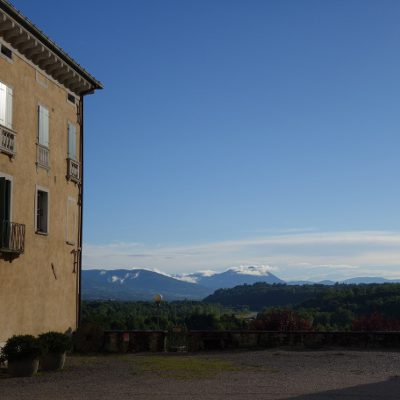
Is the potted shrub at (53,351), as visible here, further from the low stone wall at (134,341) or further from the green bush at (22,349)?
the low stone wall at (134,341)

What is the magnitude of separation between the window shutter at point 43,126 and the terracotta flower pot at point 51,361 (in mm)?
7478

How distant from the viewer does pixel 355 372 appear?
17.7 metres

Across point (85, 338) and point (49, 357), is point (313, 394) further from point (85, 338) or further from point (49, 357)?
point (85, 338)

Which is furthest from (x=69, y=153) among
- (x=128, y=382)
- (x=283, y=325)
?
(x=283, y=325)

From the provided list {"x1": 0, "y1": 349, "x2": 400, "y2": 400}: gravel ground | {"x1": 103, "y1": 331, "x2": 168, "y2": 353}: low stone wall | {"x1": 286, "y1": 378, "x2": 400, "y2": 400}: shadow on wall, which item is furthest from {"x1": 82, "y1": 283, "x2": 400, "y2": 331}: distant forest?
{"x1": 286, "y1": 378, "x2": 400, "y2": 400}: shadow on wall

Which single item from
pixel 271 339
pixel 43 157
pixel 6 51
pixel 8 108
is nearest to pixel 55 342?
pixel 43 157

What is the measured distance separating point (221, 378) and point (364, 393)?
3942 millimetres

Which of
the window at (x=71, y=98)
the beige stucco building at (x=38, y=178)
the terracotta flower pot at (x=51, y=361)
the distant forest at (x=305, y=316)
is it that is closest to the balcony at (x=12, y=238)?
the beige stucco building at (x=38, y=178)

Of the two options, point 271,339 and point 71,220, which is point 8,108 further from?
point 271,339

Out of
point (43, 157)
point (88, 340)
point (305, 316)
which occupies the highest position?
point (43, 157)

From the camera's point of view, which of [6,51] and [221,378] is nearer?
[221,378]

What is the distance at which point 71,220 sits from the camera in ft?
80.7

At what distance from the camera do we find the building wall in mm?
19869

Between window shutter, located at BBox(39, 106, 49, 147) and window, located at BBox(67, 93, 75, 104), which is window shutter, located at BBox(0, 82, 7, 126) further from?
window, located at BBox(67, 93, 75, 104)
